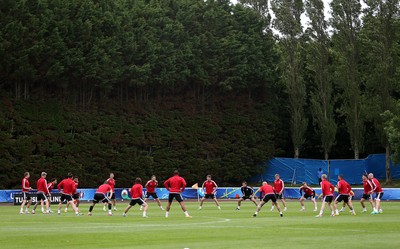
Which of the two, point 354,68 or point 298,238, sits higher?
point 354,68

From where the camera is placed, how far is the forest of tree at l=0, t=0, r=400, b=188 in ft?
231

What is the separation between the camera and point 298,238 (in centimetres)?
2461

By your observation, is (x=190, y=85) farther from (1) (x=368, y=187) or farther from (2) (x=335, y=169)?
(1) (x=368, y=187)

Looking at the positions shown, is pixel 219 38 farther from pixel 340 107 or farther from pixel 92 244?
pixel 92 244

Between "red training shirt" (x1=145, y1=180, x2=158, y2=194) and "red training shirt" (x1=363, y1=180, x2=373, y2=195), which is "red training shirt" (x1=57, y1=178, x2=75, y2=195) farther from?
"red training shirt" (x1=363, y1=180, x2=373, y2=195)

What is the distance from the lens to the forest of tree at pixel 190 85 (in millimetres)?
70375

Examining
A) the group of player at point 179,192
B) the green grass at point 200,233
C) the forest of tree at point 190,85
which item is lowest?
the green grass at point 200,233

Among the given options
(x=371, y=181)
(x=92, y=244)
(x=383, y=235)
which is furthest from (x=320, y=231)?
(x=371, y=181)

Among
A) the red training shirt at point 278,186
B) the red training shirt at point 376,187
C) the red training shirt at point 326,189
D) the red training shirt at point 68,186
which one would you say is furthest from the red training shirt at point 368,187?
the red training shirt at point 68,186

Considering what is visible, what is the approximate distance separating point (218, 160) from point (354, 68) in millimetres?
17369

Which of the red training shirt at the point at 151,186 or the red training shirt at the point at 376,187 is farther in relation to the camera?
the red training shirt at the point at 151,186

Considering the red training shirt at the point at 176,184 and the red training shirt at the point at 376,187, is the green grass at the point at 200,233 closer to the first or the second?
the red training shirt at the point at 176,184

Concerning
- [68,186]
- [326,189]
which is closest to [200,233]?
[326,189]

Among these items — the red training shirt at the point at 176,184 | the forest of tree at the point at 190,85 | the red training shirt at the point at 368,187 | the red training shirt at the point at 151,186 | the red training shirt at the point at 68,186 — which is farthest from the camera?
the forest of tree at the point at 190,85
